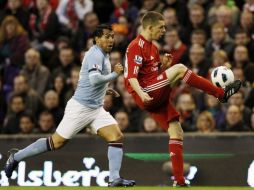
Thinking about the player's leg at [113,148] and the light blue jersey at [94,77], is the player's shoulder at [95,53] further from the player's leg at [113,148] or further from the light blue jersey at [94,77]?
the player's leg at [113,148]

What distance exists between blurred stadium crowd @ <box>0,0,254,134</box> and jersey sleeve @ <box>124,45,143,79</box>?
3.65m

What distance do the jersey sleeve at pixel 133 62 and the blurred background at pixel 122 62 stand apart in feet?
8.96

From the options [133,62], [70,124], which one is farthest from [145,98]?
[70,124]

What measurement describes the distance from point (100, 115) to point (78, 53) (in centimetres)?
634

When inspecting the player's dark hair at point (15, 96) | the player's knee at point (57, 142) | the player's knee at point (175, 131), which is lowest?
the player's knee at point (57, 142)

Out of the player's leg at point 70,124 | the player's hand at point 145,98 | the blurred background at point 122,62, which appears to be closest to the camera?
the player's hand at point 145,98

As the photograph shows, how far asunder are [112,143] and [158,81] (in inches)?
37.8

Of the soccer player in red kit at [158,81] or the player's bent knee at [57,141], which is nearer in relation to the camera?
the soccer player in red kit at [158,81]

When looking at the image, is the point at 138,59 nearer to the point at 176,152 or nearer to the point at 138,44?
the point at 138,44

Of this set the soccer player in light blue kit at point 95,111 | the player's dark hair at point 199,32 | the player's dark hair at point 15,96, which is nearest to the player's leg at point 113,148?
the soccer player in light blue kit at point 95,111

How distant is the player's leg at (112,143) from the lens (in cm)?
1222

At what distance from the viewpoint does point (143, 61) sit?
484 inches

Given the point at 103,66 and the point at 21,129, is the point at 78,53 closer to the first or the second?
the point at 21,129

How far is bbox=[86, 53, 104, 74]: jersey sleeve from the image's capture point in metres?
12.3
